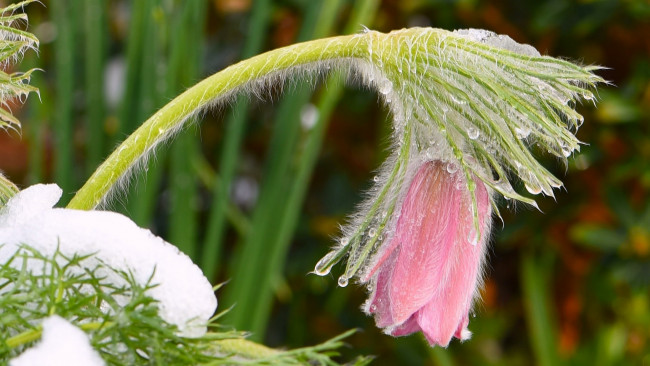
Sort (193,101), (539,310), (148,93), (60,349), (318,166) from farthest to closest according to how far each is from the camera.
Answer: (318,166) → (539,310) → (148,93) → (193,101) → (60,349)

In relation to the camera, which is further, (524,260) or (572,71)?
(524,260)

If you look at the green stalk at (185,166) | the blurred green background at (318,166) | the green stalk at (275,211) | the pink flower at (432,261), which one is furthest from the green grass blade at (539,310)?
the pink flower at (432,261)

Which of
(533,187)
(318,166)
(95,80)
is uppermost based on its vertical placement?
(533,187)

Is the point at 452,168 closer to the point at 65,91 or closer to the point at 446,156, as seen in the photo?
the point at 446,156

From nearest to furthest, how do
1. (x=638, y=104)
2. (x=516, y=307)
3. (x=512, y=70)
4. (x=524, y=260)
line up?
(x=512, y=70) → (x=638, y=104) → (x=524, y=260) → (x=516, y=307)

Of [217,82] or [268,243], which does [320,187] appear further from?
[217,82]

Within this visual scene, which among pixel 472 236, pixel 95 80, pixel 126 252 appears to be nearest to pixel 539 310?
pixel 95 80

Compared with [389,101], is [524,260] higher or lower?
lower

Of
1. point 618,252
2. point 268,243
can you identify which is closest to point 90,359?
point 268,243

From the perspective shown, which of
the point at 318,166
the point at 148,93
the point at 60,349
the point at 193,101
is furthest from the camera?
the point at 318,166
